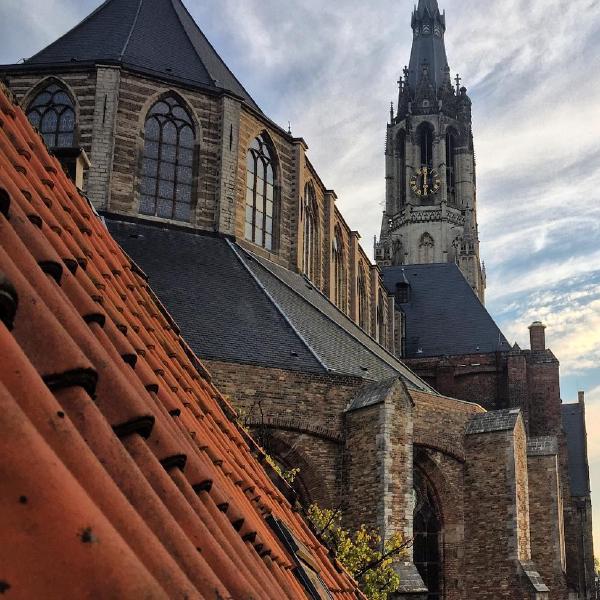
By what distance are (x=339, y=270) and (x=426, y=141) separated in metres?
31.7

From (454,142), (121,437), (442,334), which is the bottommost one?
(121,437)

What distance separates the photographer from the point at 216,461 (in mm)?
3654

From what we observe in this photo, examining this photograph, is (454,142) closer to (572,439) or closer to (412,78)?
(412,78)

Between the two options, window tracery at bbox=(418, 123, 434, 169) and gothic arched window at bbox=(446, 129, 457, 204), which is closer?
gothic arched window at bbox=(446, 129, 457, 204)

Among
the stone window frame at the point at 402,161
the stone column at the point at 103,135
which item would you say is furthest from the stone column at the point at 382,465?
the stone window frame at the point at 402,161

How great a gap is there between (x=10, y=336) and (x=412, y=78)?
194 feet

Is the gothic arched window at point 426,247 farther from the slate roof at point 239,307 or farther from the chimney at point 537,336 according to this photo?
the slate roof at point 239,307

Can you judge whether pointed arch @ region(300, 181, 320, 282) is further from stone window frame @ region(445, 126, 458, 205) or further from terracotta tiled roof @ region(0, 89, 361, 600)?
stone window frame @ region(445, 126, 458, 205)

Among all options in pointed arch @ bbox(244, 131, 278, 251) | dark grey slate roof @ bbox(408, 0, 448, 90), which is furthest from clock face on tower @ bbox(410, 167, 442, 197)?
pointed arch @ bbox(244, 131, 278, 251)

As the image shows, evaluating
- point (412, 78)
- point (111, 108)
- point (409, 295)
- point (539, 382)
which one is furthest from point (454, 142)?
point (111, 108)

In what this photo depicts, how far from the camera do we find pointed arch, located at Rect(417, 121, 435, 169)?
177 ft

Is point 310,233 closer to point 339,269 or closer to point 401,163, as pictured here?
point 339,269

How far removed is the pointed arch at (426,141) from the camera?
54094 mm

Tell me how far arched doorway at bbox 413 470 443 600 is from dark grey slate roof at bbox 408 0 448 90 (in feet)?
142
